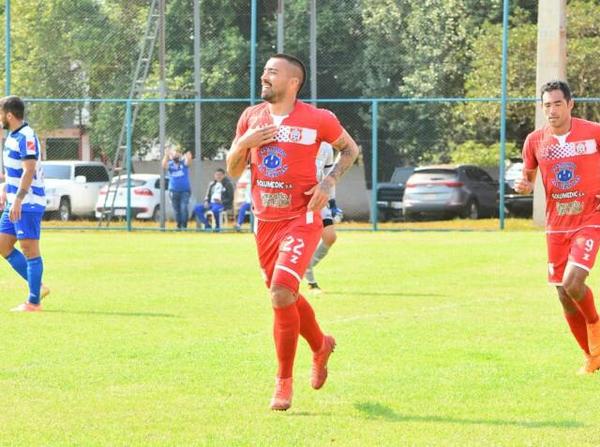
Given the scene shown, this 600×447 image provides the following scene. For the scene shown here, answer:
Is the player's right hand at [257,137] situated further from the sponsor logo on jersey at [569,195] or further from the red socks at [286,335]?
the sponsor logo on jersey at [569,195]

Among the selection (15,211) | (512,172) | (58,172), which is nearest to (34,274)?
(15,211)

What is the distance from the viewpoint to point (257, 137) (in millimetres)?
7895

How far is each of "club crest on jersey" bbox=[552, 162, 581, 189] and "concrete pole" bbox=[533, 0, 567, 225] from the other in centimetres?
2006

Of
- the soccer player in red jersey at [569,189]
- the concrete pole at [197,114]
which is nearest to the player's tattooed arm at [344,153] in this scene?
the soccer player in red jersey at [569,189]

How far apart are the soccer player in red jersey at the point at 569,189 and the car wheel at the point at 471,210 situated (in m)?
20.6

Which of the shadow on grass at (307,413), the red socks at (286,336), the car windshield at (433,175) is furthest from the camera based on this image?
the car windshield at (433,175)

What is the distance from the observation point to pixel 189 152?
30.3 meters

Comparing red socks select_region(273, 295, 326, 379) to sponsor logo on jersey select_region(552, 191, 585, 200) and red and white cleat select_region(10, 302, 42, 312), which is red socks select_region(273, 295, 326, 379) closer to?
sponsor logo on jersey select_region(552, 191, 585, 200)

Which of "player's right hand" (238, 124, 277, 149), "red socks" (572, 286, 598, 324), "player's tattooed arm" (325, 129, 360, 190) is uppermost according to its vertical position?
"player's right hand" (238, 124, 277, 149)

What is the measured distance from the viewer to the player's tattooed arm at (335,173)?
26.2 ft

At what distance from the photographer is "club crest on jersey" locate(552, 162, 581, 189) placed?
30.8 ft

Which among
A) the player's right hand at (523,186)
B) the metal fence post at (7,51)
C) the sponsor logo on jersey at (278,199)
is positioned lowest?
the sponsor logo on jersey at (278,199)

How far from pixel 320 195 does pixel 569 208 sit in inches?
92.6

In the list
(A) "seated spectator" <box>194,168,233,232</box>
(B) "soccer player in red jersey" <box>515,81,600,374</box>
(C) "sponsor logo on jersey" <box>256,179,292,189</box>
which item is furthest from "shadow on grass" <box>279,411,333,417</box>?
(A) "seated spectator" <box>194,168,233,232</box>
